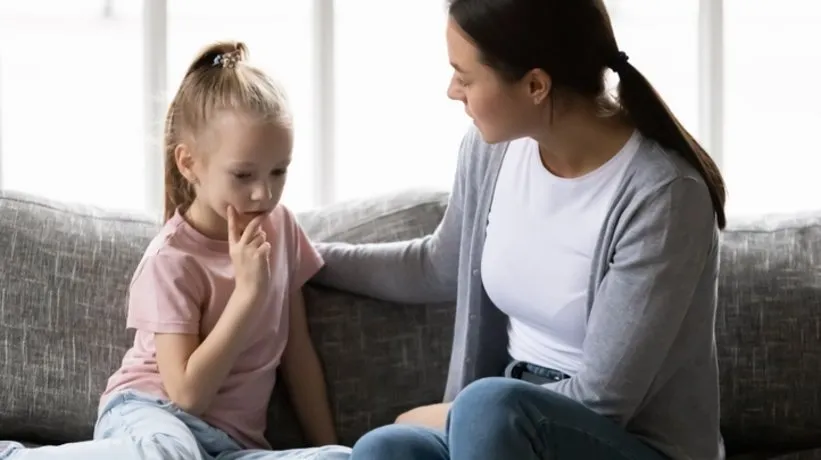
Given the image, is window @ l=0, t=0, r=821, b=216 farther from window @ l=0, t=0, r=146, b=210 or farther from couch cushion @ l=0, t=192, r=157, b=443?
couch cushion @ l=0, t=192, r=157, b=443

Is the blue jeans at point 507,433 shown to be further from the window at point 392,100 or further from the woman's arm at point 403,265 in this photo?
the window at point 392,100

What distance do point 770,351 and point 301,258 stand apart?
0.77 meters

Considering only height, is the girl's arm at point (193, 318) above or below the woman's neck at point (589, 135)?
below

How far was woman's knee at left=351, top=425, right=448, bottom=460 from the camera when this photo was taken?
4.79 ft

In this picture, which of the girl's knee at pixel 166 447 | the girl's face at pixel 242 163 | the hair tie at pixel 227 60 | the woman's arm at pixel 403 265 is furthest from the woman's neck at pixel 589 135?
the girl's knee at pixel 166 447

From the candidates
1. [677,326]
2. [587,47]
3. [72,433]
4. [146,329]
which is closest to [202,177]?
[146,329]

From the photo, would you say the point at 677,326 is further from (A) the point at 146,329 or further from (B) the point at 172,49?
(B) the point at 172,49

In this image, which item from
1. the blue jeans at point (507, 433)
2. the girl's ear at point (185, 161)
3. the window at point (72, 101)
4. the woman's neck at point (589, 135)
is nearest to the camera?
the blue jeans at point (507, 433)

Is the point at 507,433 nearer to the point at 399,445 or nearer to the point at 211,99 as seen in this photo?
the point at 399,445

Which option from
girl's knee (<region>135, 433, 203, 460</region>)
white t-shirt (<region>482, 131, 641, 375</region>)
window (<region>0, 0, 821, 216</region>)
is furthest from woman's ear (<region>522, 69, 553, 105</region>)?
window (<region>0, 0, 821, 216</region>)

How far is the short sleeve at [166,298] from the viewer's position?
5.61 feet

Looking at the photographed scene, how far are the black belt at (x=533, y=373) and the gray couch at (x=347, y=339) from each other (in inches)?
8.2

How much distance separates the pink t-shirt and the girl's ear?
0.25 ft

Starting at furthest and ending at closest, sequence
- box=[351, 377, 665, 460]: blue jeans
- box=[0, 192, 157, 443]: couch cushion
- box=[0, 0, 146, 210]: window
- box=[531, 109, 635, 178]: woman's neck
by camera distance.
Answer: box=[0, 0, 146, 210]: window, box=[0, 192, 157, 443]: couch cushion, box=[531, 109, 635, 178]: woman's neck, box=[351, 377, 665, 460]: blue jeans
